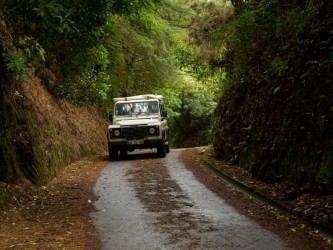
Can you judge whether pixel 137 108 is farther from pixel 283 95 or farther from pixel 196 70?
pixel 283 95

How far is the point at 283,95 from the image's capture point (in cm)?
1238

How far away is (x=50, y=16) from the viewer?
28.9 feet

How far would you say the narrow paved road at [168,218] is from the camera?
724 cm

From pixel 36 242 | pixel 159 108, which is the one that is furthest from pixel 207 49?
pixel 36 242

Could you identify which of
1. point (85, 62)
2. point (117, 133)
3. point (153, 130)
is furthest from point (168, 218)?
point (117, 133)

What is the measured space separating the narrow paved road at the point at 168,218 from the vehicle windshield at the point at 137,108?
294 inches

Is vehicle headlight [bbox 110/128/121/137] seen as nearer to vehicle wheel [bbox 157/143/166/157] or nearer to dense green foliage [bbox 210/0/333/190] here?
vehicle wheel [bbox 157/143/166/157]

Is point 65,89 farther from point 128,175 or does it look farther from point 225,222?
point 225,222

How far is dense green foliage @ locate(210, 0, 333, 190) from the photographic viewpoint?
988 cm

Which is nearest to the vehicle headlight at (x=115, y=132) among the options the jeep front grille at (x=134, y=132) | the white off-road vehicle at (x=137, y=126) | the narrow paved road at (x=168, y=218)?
the white off-road vehicle at (x=137, y=126)

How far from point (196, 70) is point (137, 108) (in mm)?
4643

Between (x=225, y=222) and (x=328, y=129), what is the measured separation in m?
2.77

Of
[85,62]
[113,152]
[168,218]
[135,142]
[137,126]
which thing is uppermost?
[85,62]

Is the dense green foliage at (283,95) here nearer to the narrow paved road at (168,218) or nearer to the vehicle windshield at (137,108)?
the narrow paved road at (168,218)
